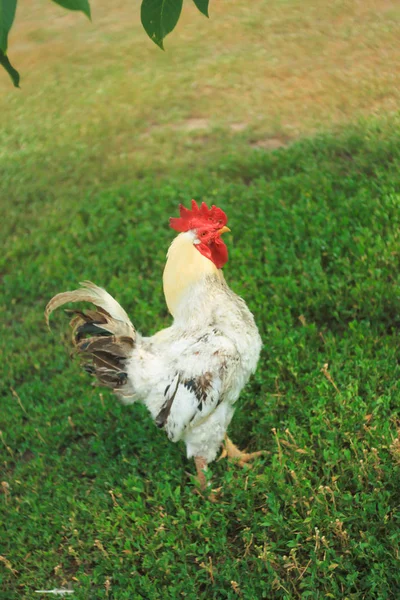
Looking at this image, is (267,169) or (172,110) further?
(172,110)

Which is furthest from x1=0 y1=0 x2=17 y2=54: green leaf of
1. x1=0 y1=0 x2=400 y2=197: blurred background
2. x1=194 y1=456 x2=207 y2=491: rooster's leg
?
x1=0 y1=0 x2=400 y2=197: blurred background

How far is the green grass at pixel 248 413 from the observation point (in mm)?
3270

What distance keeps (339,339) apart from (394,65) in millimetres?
4610

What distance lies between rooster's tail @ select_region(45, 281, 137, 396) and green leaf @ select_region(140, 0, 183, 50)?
6.80 feet

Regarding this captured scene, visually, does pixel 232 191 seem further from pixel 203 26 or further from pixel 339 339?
pixel 203 26

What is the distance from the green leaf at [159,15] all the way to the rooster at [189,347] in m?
1.78

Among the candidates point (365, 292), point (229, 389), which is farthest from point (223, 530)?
point (365, 292)

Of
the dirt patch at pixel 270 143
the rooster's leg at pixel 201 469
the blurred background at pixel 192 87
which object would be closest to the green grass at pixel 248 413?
the rooster's leg at pixel 201 469

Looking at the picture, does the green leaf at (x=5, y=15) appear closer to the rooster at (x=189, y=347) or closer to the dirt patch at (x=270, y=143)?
the rooster at (x=189, y=347)

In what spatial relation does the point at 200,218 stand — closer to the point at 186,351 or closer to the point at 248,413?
the point at 186,351

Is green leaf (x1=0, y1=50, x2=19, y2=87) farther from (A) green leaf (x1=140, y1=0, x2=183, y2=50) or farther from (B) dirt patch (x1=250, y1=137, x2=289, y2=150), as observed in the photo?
(B) dirt patch (x1=250, y1=137, x2=289, y2=150)

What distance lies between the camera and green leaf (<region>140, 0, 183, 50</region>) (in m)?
1.69

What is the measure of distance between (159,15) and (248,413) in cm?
293

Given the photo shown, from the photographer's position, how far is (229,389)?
11.2 ft
